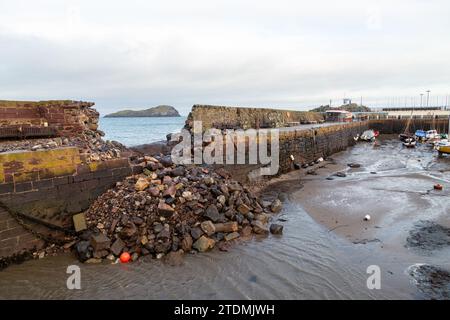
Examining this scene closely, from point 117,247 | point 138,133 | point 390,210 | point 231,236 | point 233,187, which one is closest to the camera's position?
point 117,247

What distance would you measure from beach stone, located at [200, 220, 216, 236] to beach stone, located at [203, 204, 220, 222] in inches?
8.3

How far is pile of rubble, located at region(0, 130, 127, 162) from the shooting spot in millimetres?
7000

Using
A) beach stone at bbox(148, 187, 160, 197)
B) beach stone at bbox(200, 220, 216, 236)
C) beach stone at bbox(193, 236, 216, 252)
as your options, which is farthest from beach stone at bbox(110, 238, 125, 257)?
beach stone at bbox(200, 220, 216, 236)

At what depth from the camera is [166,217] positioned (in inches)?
260

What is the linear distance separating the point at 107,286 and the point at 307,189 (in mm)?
8493

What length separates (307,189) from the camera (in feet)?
38.3

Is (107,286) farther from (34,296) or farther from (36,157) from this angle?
(36,157)

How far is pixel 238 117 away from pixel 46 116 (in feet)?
38.0

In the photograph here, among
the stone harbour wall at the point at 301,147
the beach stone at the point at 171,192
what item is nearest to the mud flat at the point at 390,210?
the stone harbour wall at the point at 301,147

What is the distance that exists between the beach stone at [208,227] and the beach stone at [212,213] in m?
0.21

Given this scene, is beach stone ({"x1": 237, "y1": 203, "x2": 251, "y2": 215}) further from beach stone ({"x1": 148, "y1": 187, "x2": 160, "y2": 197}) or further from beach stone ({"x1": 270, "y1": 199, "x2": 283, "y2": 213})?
beach stone ({"x1": 148, "y1": 187, "x2": 160, "y2": 197})

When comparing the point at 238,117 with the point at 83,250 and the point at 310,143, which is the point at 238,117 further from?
the point at 83,250

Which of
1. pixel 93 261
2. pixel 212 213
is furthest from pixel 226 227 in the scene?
pixel 93 261
